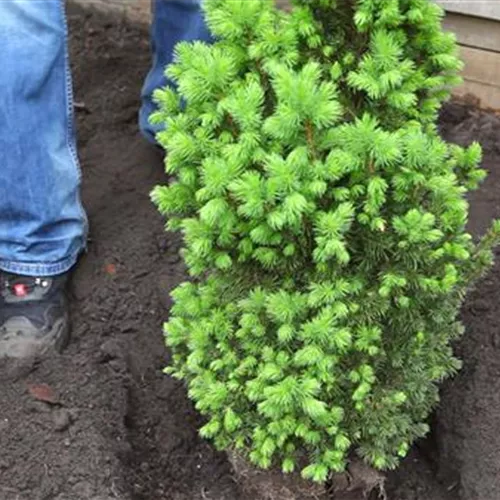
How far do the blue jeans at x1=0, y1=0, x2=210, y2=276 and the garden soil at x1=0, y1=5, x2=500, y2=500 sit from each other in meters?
0.18

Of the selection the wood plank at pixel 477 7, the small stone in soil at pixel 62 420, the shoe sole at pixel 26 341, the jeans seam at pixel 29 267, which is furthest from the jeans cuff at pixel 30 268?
the wood plank at pixel 477 7

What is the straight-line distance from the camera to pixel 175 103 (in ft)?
6.50

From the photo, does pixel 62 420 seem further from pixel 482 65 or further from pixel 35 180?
pixel 482 65

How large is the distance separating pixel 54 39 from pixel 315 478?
4.04ft

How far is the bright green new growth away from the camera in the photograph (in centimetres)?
176

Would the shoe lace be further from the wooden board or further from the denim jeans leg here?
the wooden board

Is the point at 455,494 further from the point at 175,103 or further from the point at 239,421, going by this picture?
the point at 175,103

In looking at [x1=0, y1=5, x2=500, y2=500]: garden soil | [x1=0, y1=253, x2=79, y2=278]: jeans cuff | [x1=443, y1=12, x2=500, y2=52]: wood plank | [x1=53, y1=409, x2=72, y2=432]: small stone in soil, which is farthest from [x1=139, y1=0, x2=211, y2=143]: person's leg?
[x1=53, y1=409, x2=72, y2=432]: small stone in soil

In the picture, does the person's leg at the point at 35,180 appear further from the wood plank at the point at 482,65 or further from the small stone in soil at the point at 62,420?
the wood plank at the point at 482,65

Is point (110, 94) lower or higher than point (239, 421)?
lower

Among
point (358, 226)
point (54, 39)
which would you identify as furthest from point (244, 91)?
point (54, 39)

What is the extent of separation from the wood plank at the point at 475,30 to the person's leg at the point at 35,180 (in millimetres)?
1336

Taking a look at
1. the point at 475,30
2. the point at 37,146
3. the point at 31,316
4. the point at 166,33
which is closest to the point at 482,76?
the point at 475,30

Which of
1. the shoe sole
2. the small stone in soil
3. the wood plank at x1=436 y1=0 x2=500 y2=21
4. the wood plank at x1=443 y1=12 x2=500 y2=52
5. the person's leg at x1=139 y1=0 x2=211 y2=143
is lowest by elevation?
the shoe sole
